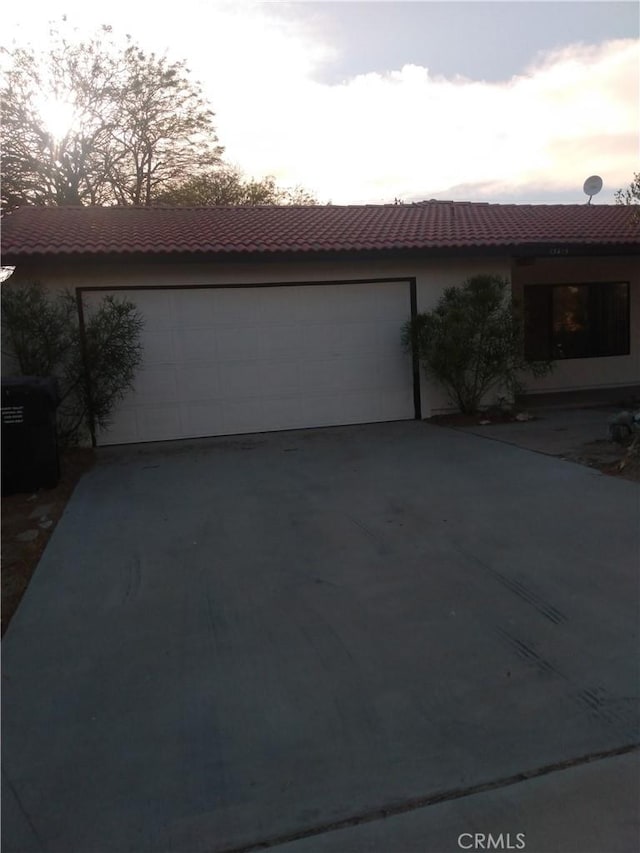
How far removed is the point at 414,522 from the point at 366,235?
7192mm

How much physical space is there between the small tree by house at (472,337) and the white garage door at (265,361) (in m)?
0.67

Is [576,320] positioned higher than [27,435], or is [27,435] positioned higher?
[576,320]

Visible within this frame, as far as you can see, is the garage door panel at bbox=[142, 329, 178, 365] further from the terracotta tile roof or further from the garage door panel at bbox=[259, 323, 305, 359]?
the garage door panel at bbox=[259, 323, 305, 359]

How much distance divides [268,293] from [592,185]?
35.9ft

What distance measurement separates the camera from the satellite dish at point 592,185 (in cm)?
1785

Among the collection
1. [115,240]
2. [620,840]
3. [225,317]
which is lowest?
[620,840]

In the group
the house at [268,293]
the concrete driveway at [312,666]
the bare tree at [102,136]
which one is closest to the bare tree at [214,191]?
the bare tree at [102,136]

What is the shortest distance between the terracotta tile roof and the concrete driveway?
5242 millimetres

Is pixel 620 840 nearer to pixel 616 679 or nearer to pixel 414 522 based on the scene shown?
pixel 616 679

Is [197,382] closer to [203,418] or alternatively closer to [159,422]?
[203,418]

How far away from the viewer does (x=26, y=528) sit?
6.52 metres

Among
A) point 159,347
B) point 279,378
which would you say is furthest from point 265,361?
point 159,347

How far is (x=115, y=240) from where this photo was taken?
35.7 ft

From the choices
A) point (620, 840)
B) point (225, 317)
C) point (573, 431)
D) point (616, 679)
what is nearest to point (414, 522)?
point (616, 679)
